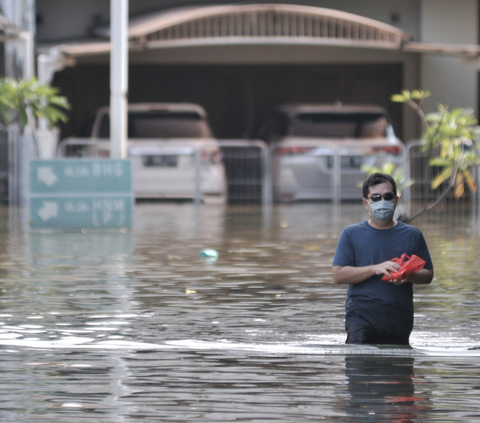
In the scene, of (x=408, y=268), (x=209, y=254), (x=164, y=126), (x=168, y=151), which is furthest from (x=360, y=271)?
(x=164, y=126)

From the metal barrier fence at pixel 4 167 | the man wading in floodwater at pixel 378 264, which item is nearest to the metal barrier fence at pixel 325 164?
the metal barrier fence at pixel 4 167

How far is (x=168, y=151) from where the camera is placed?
74.9 feet

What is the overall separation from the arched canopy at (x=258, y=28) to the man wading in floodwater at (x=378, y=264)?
1807 centimetres

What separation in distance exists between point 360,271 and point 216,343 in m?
1.04

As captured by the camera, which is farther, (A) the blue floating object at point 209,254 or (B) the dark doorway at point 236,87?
(B) the dark doorway at point 236,87

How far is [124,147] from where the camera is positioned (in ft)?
56.1

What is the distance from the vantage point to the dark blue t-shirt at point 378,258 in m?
6.52

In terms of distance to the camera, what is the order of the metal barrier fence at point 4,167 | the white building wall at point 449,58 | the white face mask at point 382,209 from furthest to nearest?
the white building wall at point 449,58, the metal barrier fence at point 4,167, the white face mask at point 382,209

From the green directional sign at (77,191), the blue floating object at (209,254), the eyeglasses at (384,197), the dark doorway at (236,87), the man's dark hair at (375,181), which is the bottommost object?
the blue floating object at (209,254)

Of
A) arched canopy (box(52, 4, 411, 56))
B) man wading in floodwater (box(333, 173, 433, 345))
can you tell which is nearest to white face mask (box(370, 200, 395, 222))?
man wading in floodwater (box(333, 173, 433, 345))

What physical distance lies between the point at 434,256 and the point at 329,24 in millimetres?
13024

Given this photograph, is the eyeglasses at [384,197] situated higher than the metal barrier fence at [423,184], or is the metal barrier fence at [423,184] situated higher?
the eyeglasses at [384,197]

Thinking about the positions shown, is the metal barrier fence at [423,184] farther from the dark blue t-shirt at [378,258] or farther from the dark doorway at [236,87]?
the dark blue t-shirt at [378,258]

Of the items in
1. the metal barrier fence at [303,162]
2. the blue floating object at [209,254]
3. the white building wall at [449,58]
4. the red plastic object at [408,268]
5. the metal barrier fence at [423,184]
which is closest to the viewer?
the red plastic object at [408,268]
